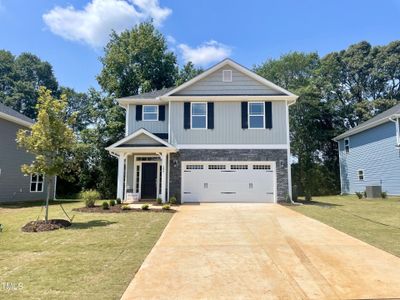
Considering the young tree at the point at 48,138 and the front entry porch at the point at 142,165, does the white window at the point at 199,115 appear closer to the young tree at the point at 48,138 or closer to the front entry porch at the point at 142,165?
the front entry porch at the point at 142,165

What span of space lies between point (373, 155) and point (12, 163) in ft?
78.0

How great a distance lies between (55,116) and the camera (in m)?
10.1

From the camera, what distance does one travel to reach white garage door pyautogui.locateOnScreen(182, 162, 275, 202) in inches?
650

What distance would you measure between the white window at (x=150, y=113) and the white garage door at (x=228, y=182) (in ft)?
12.1

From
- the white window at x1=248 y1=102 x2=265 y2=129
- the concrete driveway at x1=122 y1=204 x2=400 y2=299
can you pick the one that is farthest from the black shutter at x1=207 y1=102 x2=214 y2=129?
the concrete driveway at x1=122 y1=204 x2=400 y2=299

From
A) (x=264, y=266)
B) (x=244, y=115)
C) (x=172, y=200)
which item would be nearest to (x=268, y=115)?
(x=244, y=115)

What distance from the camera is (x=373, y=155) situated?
21766mm

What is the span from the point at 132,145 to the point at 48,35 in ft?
29.7

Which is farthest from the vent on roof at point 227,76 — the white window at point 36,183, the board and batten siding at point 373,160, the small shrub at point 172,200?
the white window at point 36,183

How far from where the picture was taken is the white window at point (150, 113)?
1827cm

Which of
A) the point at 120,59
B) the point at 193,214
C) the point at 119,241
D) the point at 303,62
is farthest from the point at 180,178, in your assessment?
the point at 303,62

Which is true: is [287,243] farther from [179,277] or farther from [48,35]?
[48,35]

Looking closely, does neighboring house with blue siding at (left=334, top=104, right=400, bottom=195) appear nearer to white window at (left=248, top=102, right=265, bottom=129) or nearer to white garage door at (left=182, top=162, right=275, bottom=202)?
white window at (left=248, top=102, right=265, bottom=129)

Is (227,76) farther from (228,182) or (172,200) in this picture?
(172,200)
